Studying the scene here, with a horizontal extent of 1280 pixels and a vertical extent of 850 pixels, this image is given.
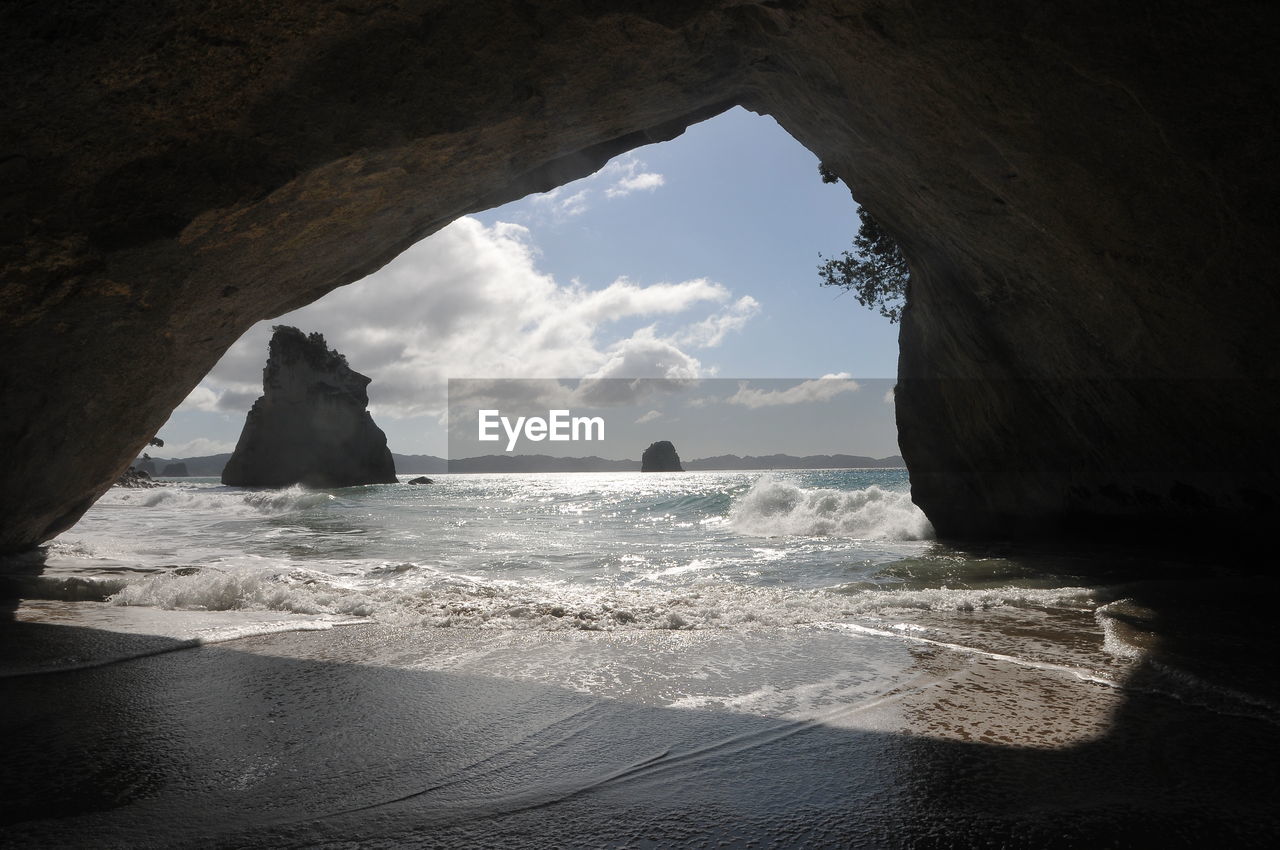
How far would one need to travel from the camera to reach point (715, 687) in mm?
3385

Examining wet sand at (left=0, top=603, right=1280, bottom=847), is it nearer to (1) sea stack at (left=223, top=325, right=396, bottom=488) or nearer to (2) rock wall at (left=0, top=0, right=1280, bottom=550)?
(2) rock wall at (left=0, top=0, right=1280, bottom=550)

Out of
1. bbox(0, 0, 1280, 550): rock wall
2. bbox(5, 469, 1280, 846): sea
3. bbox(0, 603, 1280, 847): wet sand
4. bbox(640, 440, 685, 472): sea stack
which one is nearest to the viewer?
bbox(0, 603, 1280, 847): wet sand

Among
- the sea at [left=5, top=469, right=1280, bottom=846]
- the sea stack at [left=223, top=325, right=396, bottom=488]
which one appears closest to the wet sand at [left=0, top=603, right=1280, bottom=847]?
the sea at [left=5, top=469, right=1280, bottom=846]

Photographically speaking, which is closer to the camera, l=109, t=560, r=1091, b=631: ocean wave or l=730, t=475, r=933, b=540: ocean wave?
l=109, t=560, r=1091, b=631: ocean wave

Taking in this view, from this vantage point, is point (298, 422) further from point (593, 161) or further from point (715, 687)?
point (715, 687)

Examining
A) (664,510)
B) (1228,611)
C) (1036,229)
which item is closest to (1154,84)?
(1036,229)

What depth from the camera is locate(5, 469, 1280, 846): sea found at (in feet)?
6.81

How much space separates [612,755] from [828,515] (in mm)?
16057

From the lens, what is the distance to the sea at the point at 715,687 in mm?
2076

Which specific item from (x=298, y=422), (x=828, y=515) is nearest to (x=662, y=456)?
(x=298, y=422)

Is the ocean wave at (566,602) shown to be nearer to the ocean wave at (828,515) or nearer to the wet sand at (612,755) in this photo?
the wet sand at (612,755)

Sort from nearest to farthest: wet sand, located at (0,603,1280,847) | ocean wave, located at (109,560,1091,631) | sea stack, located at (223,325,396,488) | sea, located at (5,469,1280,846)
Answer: wet sand, located at (0,603,1280,847), sea, located at (5,469,1280,846), ocean wave, located at (109,560,1091,631), sea stack, located at (223,325,396,488)

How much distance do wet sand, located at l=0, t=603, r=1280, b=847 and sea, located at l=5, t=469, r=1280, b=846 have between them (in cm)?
2

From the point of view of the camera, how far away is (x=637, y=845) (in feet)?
6.06
